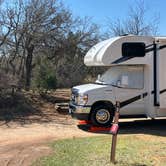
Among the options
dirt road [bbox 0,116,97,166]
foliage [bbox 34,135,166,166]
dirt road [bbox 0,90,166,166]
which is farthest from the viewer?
dirt road [bbox 0,90,166,166]

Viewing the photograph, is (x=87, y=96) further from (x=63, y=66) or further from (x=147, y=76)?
(x=63, y=66)

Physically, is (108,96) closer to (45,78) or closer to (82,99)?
(82,99)

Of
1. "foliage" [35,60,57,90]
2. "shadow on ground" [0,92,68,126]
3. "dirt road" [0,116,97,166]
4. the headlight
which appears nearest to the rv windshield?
the headlight

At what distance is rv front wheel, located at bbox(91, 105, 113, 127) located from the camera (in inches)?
540

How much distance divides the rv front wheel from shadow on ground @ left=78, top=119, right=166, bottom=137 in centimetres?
43

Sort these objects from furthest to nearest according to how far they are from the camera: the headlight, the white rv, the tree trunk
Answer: the tree trunk, the white rv, the headlight

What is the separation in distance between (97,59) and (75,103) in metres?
1.57

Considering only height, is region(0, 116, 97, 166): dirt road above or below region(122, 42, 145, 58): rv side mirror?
below

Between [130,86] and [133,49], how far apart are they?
117 centimetres

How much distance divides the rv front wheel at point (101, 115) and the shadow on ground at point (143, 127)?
1.42 feet

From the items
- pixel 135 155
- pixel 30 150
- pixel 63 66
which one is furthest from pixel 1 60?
pixel 135 155

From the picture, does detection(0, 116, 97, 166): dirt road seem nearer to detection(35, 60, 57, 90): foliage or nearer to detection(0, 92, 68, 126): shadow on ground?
detection(0, 92, 68, 126): shadow on ground

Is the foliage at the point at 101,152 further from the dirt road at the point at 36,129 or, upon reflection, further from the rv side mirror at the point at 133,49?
the rv side mirror at the point at 133,49

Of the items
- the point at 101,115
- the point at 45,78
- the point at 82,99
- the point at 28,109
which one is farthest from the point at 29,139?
the point at 45,78
